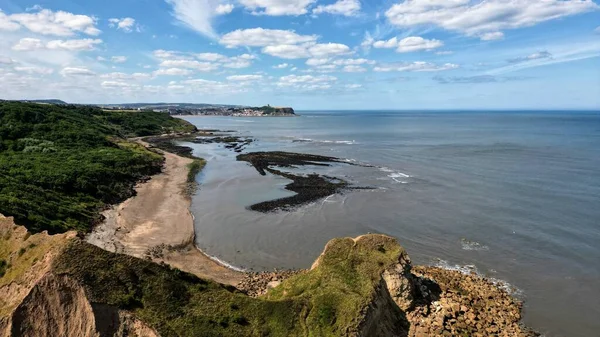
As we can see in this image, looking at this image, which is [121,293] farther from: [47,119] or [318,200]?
[47,119]

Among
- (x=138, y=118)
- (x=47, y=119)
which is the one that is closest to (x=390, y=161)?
(x=47, y=119)

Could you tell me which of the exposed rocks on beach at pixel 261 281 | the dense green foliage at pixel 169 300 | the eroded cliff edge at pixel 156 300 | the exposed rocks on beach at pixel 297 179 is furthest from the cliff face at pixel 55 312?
the exposed rocks on beach at pixel 297 179

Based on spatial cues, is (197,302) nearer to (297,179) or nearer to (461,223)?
(461,223)

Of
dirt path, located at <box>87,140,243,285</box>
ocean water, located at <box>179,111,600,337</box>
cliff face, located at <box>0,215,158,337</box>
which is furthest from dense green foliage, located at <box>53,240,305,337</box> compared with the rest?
ocean water, located at <box>179,111,600,337</box>

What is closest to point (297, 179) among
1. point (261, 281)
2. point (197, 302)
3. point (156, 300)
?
point (261, 281)

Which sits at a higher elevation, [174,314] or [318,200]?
[174,314]

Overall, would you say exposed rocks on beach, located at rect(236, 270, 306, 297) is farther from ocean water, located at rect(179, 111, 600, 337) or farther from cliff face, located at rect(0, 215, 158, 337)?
cliff face, located at rect(0, 215, 158, 337)
